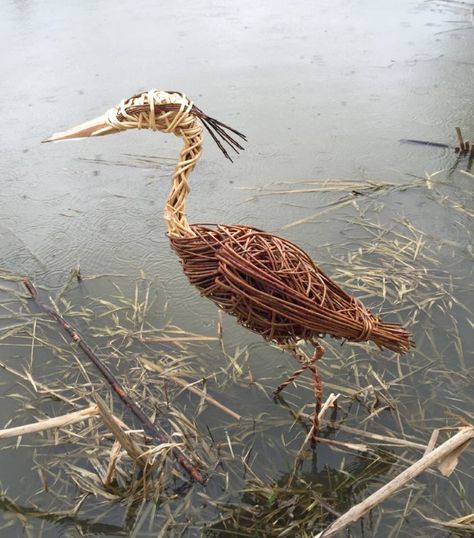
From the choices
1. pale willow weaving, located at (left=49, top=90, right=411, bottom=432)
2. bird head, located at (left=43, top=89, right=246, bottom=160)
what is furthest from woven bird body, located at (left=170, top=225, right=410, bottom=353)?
bird head, located at (left=43, top=89, right=246, bottom=160)

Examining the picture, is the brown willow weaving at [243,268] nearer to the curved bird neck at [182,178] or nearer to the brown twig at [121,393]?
the curved bird neck at [182,178]

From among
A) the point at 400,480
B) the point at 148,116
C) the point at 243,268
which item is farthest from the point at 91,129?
the point at 400,480

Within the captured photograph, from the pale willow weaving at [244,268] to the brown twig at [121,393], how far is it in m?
0.46

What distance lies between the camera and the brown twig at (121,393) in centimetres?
197

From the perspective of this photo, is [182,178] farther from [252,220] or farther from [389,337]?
[252,220]

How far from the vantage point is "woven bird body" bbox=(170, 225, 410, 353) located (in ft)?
6.05

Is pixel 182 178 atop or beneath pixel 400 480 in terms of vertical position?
atop

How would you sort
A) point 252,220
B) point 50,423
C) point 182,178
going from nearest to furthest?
point 50,423
point 182,178
point 252,220

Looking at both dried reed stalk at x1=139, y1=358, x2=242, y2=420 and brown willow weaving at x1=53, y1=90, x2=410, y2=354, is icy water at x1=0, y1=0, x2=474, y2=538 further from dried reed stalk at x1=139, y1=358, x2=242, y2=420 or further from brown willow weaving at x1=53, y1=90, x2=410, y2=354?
brown willow weaving at x1=53, y1=90, x2=410, y2=354

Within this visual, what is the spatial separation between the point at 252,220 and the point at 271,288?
4.78 feet

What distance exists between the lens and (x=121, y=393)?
2.21 meters

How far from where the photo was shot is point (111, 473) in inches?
74.3

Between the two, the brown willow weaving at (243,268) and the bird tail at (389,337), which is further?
the bird tail at (389,337)

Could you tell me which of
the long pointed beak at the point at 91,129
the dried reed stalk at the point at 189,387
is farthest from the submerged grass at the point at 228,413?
the long pointed beak at the point at 91,129
